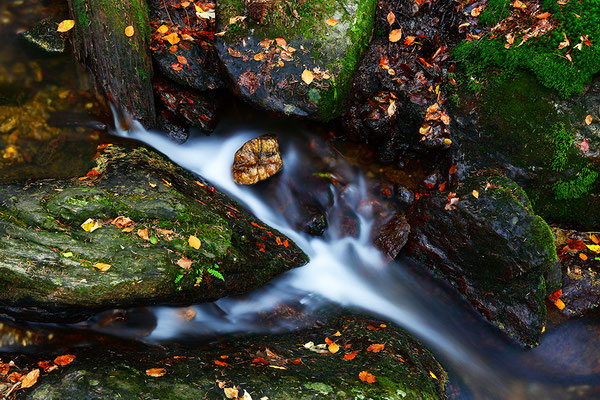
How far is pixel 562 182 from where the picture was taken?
4.68m

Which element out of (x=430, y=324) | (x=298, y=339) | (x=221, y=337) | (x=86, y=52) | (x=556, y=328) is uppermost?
(x=86, y=52)

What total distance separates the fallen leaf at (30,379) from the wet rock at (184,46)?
155 inches

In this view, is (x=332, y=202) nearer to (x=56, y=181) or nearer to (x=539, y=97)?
(x=539, y=97)

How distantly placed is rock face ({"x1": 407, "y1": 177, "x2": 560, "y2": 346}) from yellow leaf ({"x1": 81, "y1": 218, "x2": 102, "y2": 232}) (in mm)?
4313

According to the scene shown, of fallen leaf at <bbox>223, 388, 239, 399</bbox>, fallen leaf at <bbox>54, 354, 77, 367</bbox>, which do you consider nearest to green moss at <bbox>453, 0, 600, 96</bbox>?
fallen leaf at <bbox>223, 388, 239, 399</bbox>

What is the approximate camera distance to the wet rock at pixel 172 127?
541 centimetres

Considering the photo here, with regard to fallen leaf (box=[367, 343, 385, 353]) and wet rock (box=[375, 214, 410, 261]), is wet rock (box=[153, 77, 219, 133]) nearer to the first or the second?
wet rock (box=[375, 214, 410, 261])

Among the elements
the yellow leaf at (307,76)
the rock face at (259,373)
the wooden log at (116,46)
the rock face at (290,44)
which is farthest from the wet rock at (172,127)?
the rock face at (259,373)

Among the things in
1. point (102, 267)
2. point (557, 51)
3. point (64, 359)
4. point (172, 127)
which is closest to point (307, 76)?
point (172, 127)

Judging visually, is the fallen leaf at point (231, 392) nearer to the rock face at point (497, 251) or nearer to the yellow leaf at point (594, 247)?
the rock face at point (497, 251)

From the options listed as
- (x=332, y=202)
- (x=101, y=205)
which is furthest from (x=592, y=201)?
(x=101, y=205)

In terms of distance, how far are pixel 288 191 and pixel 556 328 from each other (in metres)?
4.39

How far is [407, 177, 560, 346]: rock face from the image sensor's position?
4.37 m

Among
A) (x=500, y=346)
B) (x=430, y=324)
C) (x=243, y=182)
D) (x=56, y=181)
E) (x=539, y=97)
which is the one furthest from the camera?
(x=243, y=182)
